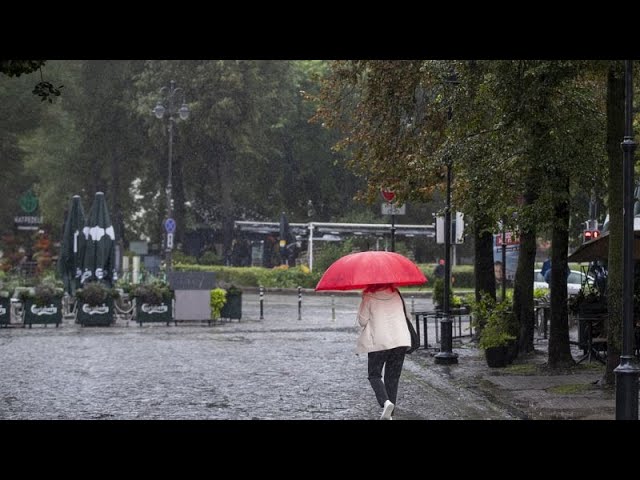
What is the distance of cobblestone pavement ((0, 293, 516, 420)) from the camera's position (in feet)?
48.4

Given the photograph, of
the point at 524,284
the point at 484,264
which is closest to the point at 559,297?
the point at 524,284

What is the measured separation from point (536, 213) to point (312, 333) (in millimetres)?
12288

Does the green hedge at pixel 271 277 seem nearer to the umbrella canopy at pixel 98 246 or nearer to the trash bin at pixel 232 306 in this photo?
the umbrella canopy at pixel 98 246

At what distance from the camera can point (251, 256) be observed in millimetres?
69812

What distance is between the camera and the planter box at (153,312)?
105 feet

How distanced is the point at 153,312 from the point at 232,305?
8.92ft

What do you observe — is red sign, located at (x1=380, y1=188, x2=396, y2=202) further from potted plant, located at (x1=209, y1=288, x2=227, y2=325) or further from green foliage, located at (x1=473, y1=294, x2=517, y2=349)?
potted plant, located at (x1=209, y1=288, x2=227, y2=325)

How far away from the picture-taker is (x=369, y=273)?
A: 12938mm

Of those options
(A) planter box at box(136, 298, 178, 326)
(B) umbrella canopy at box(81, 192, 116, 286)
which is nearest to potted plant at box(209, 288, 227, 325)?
(A) planter box at box(136, 298, 178, 326)

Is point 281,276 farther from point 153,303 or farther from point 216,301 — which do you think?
point 153,303

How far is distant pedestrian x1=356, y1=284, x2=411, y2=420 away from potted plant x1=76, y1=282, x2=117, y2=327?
19.1 meters

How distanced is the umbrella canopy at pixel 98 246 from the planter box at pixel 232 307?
10.5 feet
